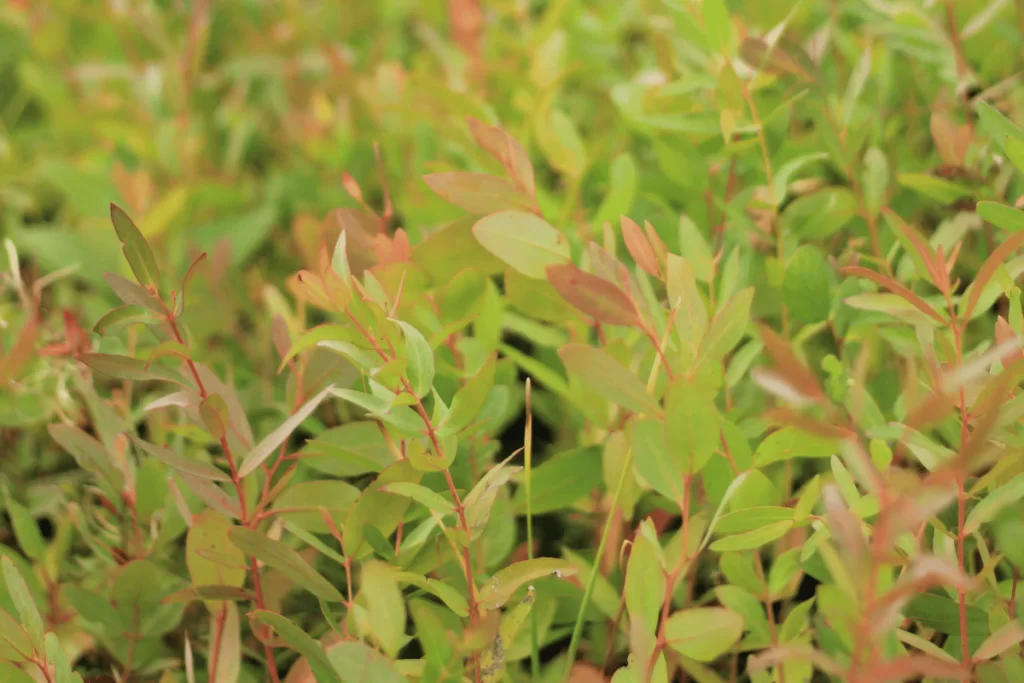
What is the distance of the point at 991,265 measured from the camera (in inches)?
18.3

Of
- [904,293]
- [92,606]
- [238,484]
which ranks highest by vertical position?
[904,293]

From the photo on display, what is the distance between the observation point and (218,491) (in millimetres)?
526

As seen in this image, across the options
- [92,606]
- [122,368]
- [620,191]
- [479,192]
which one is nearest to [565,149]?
[620,191]

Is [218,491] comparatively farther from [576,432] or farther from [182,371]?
[576,432]

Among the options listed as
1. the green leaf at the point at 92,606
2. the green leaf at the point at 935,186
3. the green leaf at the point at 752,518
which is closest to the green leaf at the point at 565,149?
the green leaf at the point at 935,186

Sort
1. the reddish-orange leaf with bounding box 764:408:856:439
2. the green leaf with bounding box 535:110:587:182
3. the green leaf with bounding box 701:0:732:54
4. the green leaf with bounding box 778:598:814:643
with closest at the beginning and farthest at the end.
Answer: the reddish-orange leaf with bounding box 764:408:856:439 < the green leaf with bounding box 778:598:814:643 < the green leaf with bounding box 701:0:732:54 < the green leaf with bounding box 535:110:587:182

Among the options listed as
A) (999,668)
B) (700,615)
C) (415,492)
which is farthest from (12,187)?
(999,668)

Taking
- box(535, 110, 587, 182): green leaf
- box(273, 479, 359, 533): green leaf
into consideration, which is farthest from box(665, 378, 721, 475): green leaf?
box(535, 110, 587, 182): green leaf

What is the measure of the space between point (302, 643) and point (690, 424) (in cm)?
25

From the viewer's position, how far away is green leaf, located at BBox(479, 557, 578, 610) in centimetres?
47

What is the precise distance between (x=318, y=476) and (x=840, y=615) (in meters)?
0.40

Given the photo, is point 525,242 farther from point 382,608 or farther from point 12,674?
point 12,674

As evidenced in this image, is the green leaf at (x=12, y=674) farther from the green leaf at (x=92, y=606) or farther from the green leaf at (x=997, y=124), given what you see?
the green leaf at (x=997, y=124)

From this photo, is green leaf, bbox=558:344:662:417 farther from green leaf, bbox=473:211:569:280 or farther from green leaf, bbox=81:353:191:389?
green leaf, bbox=81:353:191:389
